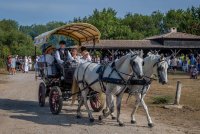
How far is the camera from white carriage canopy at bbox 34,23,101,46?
14930 millimetres

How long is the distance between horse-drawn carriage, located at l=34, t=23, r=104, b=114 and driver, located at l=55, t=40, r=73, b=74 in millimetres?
258

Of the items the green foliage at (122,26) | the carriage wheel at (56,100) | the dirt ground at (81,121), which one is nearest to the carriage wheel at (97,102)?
the dirt ground at (81,121)

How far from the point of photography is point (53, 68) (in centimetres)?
1495

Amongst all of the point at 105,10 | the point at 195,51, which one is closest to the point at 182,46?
the point at 195,51

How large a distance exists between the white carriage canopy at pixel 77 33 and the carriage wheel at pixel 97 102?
2.42 m

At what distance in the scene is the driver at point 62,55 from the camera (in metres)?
14.5

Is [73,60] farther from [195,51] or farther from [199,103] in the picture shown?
[195,51]

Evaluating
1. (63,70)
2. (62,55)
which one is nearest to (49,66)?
(62,55)

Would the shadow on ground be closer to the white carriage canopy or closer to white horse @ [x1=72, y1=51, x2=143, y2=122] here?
white horse @ [x1=72, y1=51, x2=143, y2=122]

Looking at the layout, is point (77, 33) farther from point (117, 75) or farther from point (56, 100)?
point (117, 75)

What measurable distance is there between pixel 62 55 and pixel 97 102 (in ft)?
6.55

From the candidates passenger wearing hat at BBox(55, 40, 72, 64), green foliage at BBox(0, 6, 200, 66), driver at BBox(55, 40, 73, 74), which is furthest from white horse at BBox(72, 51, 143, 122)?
green foliage at BBox(0, 6, 200, 66)

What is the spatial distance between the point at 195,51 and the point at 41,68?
43.5 m

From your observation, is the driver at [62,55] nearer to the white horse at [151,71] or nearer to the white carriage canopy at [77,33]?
the white carriage canopy at [77,33]
